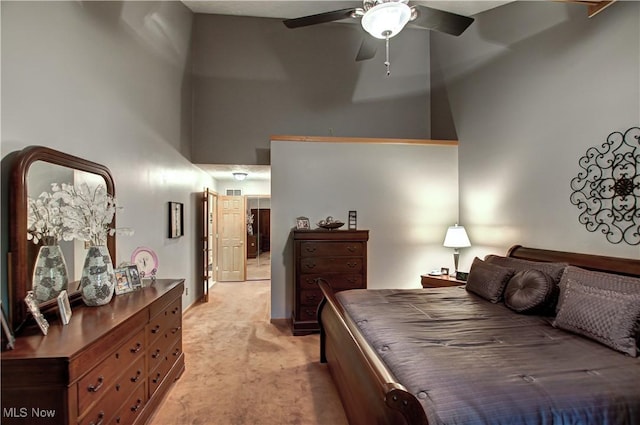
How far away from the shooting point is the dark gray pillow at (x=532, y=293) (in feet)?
7.93

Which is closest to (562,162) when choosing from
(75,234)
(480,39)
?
(480,39)

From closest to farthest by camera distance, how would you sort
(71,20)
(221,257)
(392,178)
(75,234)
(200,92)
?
(75,234) → (71,20) → (392,178) → (200,92) → (221,257)

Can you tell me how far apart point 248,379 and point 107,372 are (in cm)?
138

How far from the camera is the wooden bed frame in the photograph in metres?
1.14

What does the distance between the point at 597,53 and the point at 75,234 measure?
160 inches

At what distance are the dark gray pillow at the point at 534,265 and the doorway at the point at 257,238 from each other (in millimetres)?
4323

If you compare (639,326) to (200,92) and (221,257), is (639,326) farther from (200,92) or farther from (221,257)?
(221,257)

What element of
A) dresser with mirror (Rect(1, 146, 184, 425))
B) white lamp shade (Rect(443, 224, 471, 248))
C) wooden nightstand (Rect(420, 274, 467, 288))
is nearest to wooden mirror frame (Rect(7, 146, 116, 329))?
dresser with mirror (Rect(1, 146, 184, 425))

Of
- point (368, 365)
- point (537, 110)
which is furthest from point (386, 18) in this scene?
point (368, 365)

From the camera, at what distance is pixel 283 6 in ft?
16.1

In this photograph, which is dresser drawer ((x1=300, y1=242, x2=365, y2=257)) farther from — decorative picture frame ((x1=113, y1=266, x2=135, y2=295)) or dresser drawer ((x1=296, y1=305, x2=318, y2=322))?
decorative picture frame ((x1=113, y1=266, x2=135, y2=295))

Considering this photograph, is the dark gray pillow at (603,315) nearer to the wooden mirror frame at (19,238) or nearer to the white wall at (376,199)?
the white wall at (376,199)

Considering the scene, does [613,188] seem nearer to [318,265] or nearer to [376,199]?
[376,199]

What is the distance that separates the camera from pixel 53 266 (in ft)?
5.87
